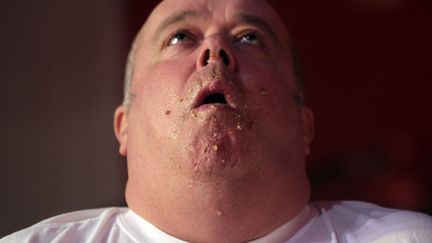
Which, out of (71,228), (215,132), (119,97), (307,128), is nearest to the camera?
(215,132)

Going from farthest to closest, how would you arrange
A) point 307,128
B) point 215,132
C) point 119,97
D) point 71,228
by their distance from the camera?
point 119,97
point 307,128
point 71,228
point 215,132

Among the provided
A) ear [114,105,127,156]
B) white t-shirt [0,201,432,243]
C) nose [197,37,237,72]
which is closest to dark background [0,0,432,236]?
ear [114,105,127,156]

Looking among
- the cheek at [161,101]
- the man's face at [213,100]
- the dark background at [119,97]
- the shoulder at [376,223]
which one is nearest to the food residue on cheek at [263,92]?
the man's face at [213,100]

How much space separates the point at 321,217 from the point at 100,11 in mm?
1571

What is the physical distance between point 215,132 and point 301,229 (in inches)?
8.6

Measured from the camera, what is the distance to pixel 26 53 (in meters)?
2.04

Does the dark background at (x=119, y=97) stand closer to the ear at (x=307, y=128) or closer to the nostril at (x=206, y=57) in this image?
the ear at (x=307, y=128)

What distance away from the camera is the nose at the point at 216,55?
785mm

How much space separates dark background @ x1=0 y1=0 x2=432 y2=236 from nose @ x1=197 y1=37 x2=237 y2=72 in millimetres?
1257

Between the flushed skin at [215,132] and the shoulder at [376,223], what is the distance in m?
0.07

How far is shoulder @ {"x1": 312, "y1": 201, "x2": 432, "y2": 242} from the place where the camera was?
76cm

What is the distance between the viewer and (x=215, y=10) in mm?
885

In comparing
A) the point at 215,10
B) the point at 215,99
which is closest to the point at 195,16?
the point at 215,10

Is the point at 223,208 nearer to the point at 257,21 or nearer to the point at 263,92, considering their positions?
the point at 263,92
